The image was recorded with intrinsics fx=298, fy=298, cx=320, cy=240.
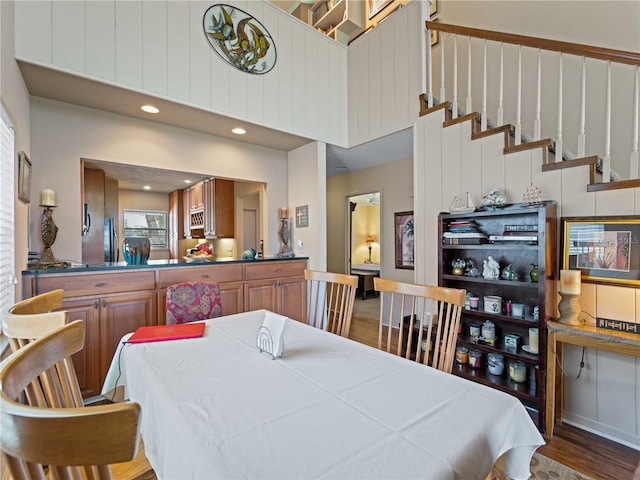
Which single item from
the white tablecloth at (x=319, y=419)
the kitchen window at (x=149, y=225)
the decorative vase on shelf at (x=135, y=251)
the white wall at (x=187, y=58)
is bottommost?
the white tablecloth at (x=319, y=419)

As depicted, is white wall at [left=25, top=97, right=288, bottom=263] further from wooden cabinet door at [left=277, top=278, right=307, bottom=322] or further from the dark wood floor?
the dark wood floor

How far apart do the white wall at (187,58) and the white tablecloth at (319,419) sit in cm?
232

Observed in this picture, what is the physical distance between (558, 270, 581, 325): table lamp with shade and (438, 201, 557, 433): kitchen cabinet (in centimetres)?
9

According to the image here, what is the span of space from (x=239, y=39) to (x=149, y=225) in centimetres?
489

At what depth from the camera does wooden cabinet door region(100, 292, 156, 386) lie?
2.36 meters

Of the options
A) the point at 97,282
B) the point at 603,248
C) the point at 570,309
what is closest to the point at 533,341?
the point at 570,309

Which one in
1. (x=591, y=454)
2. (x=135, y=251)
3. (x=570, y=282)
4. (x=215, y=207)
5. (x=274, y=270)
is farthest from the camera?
(x=215, y=207)

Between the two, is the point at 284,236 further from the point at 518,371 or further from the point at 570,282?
the point at 570,282

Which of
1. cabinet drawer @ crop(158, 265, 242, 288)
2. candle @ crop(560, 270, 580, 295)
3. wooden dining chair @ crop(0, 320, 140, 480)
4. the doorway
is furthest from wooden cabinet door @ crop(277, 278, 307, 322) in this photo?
the doorway

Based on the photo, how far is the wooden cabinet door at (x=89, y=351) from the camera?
7.43 feet

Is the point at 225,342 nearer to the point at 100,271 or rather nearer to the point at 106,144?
the point at 100,271

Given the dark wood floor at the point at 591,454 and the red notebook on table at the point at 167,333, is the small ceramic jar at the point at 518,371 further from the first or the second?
the red notebook on table at the point at 167,333

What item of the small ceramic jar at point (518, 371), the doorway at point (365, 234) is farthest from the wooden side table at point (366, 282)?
the small ceramic jar at point (518, 371)

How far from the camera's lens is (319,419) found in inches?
32.3
